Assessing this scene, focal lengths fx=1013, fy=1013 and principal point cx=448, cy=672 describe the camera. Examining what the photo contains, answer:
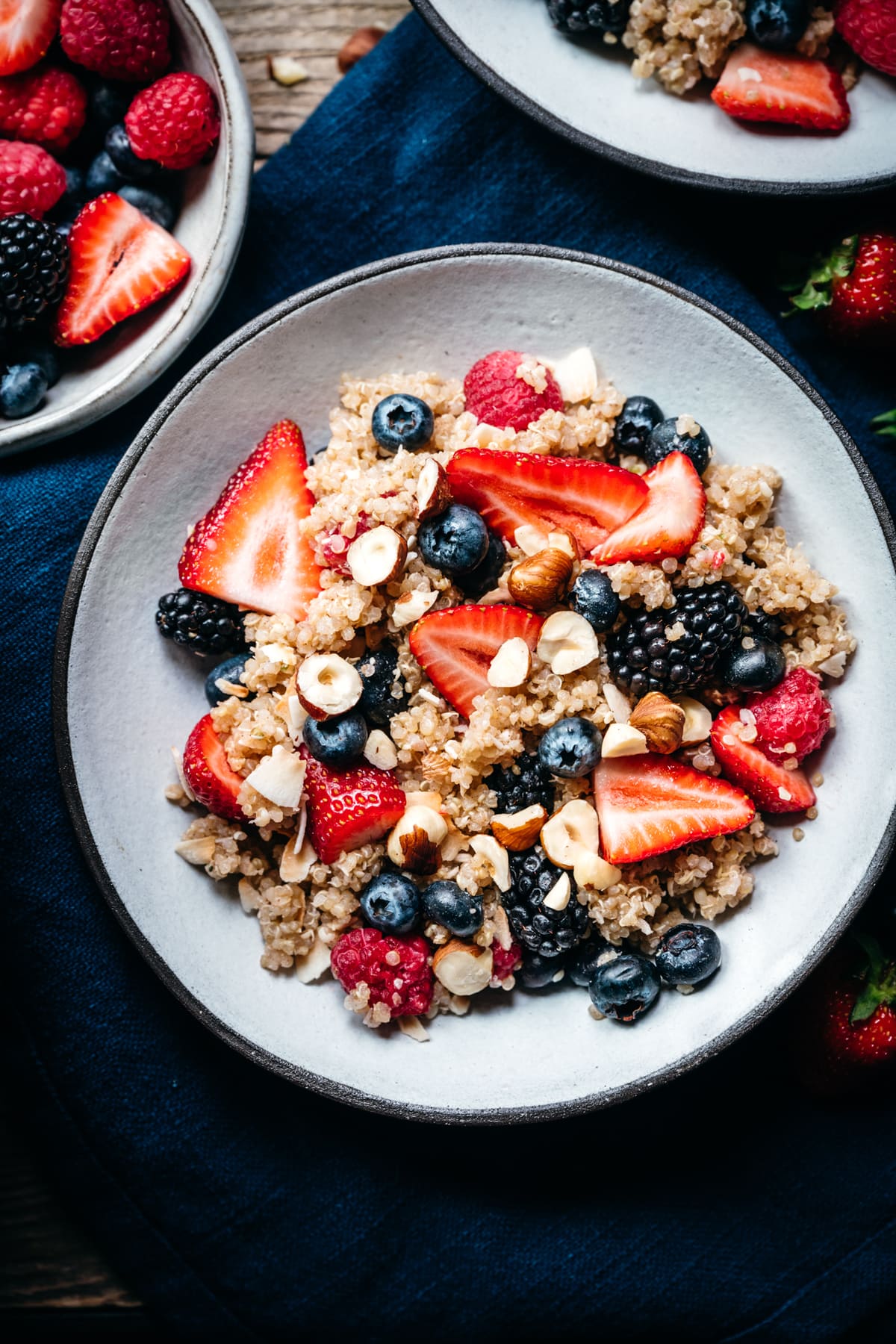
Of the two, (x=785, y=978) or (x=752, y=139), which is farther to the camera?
(x=752, y=139)

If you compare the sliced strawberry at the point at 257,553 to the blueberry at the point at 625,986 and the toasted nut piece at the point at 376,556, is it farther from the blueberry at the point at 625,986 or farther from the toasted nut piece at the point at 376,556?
the blueberry at the point at 625,986

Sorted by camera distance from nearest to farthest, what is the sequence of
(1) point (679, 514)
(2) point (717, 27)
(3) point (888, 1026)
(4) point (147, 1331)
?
(1) point (679, 514) < (2) point (717, 27) < (3) point (888, 1026) < (4) point (147, 1331)

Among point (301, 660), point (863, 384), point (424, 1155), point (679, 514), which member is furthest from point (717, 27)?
point (424, 1155)

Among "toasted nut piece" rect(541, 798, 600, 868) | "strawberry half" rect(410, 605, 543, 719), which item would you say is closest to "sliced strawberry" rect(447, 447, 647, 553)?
"strawberry half" rect(410, 605, 543, 719)

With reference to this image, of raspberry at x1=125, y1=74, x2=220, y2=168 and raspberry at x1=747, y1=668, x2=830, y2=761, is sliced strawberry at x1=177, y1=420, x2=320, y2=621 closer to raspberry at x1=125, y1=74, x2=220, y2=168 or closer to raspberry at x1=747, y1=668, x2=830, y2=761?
raspberry at x1=125, y1=74, x2=220, y2=168

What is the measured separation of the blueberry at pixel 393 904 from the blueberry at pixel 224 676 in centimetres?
32

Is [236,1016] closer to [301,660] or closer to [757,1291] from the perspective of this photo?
[301,660]

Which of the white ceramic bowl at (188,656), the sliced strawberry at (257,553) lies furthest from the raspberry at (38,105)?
the sliced strawberry at (257,553)

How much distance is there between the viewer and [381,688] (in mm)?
1272

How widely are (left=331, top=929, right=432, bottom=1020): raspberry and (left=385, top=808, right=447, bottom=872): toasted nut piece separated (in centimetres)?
10

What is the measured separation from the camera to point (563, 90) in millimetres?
1407

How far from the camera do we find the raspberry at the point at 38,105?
4.64ft

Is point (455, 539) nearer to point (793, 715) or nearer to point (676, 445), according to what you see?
point (676, 445)

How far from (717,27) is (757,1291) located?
5.89 feet
